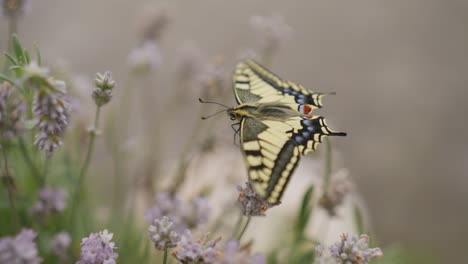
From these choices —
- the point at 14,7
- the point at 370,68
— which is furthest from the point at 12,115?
the point at 370,68

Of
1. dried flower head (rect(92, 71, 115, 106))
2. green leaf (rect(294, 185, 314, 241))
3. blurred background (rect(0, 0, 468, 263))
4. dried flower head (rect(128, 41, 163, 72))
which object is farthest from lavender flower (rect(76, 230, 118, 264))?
blurred background (rect(0, 0, 468, 263))

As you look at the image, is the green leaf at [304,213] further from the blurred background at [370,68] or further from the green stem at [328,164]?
the blurred background at [370,68]

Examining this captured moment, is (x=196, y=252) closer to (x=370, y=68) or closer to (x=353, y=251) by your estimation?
(x=353, y=251)

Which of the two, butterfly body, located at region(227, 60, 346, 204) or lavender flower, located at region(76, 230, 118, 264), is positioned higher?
butterfly body, located at region(227, 60, 346, 204)

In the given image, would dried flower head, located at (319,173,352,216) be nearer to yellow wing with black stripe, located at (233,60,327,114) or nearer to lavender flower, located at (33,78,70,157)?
yellow wing with black stripe, located at (233,60,327,114)

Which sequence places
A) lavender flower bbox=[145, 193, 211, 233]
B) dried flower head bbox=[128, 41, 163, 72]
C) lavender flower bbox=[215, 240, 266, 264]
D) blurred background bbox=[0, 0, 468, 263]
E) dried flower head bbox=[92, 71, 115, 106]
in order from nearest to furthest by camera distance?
lavender flower bbox=[215, 240, 266, 264], dried flower head bbox=[92, 71, 115, 106], lavender flower bbox=[145, 193, 211, 233], dried flower head bbox=[128, 41, 163, 72], blurred background bbox=[0, 0, 468, 263]

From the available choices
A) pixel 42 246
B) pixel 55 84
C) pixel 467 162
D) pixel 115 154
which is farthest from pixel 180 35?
pixel 55 84
